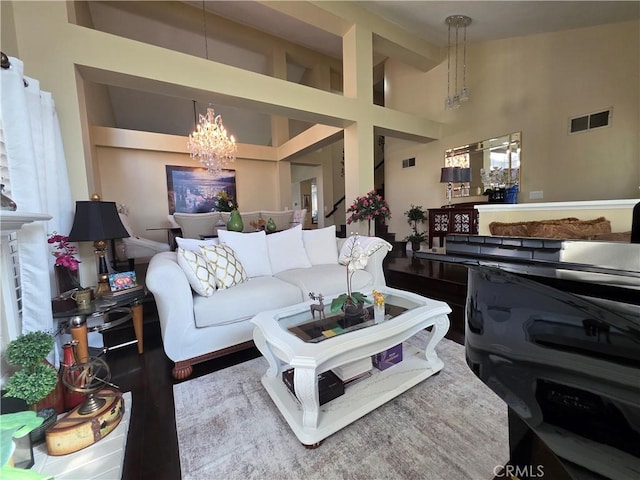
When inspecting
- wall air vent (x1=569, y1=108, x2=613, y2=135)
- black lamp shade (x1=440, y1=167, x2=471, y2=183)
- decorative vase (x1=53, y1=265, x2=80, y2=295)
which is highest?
wall air vent (x1=569, y1=108, x2=613, y2=135)

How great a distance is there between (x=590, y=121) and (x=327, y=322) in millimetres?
4218

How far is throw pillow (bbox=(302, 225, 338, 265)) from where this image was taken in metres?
3.01

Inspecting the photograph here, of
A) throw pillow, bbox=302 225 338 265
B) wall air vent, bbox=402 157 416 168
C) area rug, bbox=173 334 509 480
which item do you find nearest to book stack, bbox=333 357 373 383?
area rug, bbox=173 334 509 480

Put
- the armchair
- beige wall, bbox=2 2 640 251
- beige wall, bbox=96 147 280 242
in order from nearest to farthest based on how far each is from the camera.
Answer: beige wall, bbox=2 2 640 251
the armchair
beige wall, bbox=96 147 280 242

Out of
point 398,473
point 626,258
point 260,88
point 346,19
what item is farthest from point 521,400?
point 346,19

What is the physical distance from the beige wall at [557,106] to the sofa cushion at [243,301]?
393 centimetres

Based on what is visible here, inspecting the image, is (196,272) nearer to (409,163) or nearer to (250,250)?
(250,250)

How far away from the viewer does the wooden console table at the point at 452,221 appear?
4.11 m

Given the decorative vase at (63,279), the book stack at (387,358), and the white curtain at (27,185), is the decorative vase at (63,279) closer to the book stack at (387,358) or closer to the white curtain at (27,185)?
the white curtain at (27,185)

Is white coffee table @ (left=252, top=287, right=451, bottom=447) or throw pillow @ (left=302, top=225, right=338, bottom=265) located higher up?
throw pillow @ (left=302, top=225, right=338, bottom=265)

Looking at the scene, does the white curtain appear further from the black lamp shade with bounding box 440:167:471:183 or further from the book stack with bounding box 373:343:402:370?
the black lamp shade with bounding box 440:167:471:183

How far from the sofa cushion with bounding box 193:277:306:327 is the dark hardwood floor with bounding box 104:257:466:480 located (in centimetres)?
34

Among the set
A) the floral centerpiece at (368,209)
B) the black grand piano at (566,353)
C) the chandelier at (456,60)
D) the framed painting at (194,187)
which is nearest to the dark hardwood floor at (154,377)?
the floral centerpiece at (368,209)
